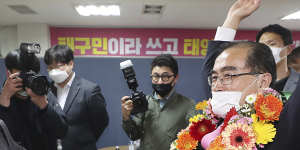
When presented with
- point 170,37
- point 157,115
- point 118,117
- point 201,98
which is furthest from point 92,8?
point 157,115

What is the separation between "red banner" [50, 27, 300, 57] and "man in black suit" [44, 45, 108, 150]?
3.61m

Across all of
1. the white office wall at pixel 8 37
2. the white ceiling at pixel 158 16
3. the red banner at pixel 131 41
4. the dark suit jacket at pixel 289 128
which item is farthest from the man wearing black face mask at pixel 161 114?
the white office wall at pixel 8 37

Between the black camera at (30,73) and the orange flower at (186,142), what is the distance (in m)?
0.86

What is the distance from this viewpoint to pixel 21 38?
498 cm

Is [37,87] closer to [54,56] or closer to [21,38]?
[54,56]

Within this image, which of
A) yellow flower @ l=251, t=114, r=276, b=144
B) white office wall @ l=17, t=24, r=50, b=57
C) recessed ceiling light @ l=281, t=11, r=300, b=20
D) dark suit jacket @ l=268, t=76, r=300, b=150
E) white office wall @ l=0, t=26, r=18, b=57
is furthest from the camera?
white office wall @ l=0, t=26, r=18, b=57

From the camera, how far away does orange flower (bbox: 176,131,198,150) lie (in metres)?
1.02

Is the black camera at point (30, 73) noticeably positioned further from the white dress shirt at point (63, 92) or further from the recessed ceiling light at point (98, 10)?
the recessed ceiling light at point (98, 10)

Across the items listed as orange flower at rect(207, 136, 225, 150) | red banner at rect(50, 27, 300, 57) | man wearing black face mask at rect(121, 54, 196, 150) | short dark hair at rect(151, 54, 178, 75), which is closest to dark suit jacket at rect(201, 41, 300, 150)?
orange flower at rect(207, 136, 225, 150)

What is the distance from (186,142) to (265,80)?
50 cm

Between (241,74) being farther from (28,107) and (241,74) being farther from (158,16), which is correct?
(158,16)

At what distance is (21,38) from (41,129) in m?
4.70

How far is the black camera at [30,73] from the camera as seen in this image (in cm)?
114

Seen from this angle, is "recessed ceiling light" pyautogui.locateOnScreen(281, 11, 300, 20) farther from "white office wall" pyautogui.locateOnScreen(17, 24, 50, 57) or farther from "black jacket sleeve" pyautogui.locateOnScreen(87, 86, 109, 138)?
"white office wall" pyautogui.locateOnScreen(17, 24, 50, 57)
